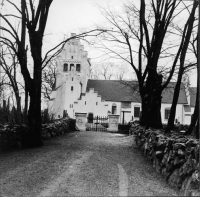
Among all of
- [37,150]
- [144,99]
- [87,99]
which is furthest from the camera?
[87,99]

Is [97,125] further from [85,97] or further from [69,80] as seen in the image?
[69,80]

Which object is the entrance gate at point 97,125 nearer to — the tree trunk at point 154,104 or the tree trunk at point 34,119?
the tree trunk at point 154,104

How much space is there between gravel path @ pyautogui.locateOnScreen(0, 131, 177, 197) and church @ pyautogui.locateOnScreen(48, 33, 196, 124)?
3510 cm

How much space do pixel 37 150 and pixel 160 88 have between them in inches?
261

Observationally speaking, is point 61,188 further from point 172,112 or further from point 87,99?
point 87,99

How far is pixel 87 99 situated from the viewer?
44.9m

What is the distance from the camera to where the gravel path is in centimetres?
577

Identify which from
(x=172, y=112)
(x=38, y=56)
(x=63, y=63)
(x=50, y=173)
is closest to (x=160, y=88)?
(x=172, y=112)

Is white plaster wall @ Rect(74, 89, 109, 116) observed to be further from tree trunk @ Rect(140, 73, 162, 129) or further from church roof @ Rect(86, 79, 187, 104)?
tree trunk @ Rect(140, 73, 162, 129)

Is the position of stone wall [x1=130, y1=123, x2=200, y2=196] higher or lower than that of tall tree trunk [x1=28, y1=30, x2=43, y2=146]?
lower

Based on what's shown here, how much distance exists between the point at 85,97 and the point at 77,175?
38.2 meters

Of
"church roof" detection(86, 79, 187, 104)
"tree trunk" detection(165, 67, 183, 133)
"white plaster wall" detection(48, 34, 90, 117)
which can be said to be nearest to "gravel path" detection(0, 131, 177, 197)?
"tree trunk" detection(165, 67, 183, 133)

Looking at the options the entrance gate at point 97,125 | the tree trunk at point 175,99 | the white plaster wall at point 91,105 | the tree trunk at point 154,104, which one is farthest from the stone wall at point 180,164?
the white plaster wall at point 91,105

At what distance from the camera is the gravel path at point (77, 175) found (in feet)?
18.9
